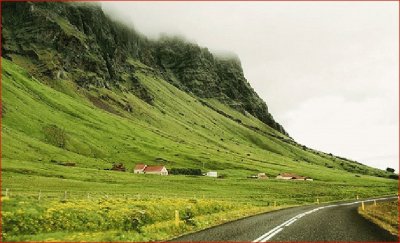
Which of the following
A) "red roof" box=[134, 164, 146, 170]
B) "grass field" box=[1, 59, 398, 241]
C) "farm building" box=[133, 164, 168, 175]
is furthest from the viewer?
"red roof" box=[134, 164, 146, 170]

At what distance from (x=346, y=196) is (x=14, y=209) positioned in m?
95.2

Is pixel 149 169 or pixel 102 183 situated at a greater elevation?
pixel 149 169

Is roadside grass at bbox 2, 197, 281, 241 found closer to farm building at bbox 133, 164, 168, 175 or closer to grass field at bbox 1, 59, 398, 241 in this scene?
grass field at bbox 1, 59, 398, 241

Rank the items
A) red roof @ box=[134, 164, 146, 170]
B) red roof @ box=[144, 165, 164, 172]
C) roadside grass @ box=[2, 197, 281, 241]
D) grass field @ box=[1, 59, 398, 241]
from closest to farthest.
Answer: roadside grass @ box=[2, 197, 281, 241] < grass field @ box=[1, 59, 398, 241] < red roof @ box=[144, 165, 164, 172] < red roof @ box=[134, 164, 146, 170]

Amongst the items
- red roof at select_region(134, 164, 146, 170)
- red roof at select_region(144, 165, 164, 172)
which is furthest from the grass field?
red roof at select_region(144, 165, 164, 172)

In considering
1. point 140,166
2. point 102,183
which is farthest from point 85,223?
point 140,166

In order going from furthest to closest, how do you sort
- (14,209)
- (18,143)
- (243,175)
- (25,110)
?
(25,110) → (243,175) → (18,143) → (14,209)

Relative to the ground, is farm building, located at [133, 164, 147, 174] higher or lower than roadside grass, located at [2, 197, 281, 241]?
higher

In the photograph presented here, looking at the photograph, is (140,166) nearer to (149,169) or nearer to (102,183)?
(149,169)

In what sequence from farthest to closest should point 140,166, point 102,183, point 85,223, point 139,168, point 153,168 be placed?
point 140,166 → point 139,168 → point 153,168 → point 102,183 → point 85,223

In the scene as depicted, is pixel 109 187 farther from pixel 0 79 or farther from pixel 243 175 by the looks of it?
pixel 0 79

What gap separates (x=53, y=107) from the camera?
643 ft

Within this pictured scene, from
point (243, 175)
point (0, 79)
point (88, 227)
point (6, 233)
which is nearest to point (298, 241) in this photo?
point (88, 227)

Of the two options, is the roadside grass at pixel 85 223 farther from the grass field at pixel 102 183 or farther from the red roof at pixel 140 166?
the red roof at pixel 140 166
